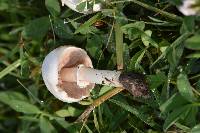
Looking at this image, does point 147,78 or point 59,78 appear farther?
point 59,78

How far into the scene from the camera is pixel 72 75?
2934 mm

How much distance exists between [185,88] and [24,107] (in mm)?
1420

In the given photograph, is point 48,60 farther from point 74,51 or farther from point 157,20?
point 157,20

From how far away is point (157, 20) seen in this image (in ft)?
8.87

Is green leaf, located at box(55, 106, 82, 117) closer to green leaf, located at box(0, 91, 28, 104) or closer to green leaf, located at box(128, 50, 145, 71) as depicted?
green leaf, located at box(0, 91, 28, 104)

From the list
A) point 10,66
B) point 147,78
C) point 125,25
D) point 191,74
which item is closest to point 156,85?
point 147,78

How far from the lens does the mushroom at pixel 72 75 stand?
111 inches

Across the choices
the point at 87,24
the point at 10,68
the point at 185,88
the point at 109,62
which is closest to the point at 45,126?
the point at 10,68

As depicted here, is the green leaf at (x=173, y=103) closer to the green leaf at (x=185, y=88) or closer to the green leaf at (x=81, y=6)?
the green leaf at (x=185, y=88)

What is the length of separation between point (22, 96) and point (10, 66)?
0.97ft

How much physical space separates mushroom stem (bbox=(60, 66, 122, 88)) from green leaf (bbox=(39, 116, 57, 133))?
1.61 feet

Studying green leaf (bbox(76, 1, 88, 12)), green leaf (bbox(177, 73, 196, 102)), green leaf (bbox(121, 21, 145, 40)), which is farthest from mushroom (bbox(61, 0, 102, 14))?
green leaf (bbox(177, 73, 196, 102))

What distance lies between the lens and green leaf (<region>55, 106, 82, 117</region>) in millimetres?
3225

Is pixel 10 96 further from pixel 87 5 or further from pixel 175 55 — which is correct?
pixel 175 55
